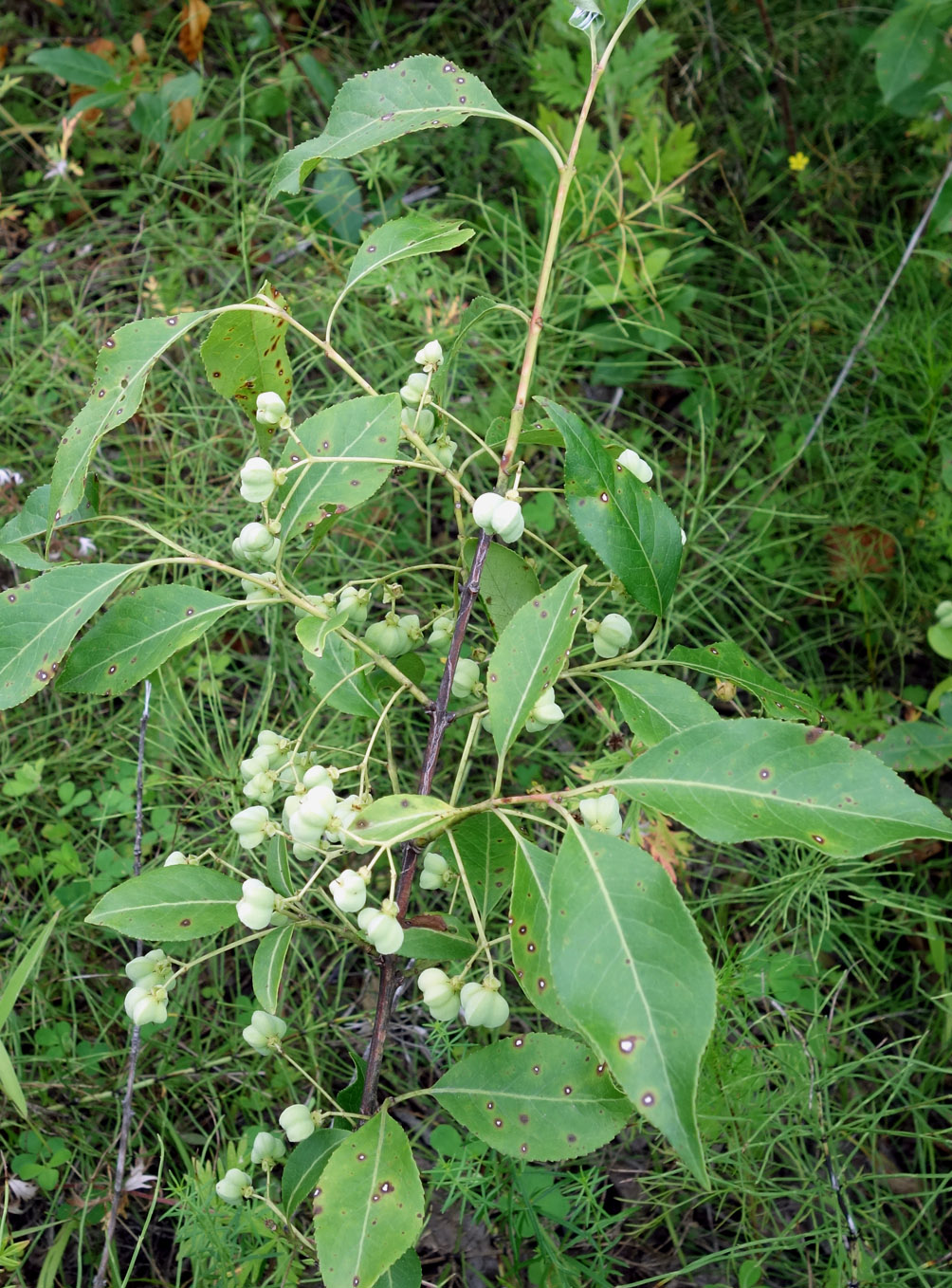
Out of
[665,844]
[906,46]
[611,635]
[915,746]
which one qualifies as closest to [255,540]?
[611,635]

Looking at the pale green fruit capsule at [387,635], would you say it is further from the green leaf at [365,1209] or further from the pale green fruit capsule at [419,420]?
the green leaf at [365,1209]

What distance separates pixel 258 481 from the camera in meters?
0.97

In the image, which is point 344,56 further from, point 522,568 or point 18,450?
point 522,568

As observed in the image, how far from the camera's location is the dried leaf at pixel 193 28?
252 centimetres

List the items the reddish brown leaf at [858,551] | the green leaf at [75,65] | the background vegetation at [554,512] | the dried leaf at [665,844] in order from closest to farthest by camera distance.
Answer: the background vegetation at [554,512]
the dried leaf at [665,844]
the reddish brown leaf at [858,551]
the green leaf at [75,65]

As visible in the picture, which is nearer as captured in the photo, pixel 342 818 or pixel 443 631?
pixel 342 818

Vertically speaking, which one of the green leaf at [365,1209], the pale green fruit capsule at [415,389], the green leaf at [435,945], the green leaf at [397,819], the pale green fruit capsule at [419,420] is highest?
the pale green fruit capsule at [415,389]

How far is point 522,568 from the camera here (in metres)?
1.15

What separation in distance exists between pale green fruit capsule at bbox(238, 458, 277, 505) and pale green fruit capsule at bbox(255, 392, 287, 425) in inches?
2.7

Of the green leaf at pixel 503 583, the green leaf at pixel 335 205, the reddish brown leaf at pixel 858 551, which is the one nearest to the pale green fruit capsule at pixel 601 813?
the green leaf at pixel 503 583

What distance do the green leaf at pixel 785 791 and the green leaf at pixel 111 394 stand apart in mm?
631

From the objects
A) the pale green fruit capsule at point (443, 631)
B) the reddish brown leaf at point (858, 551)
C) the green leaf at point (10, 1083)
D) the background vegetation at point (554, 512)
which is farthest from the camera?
the reddish brown leaf at point (858, 551)

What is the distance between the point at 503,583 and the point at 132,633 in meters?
0.42

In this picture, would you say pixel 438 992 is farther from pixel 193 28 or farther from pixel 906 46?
pixel 193 28
